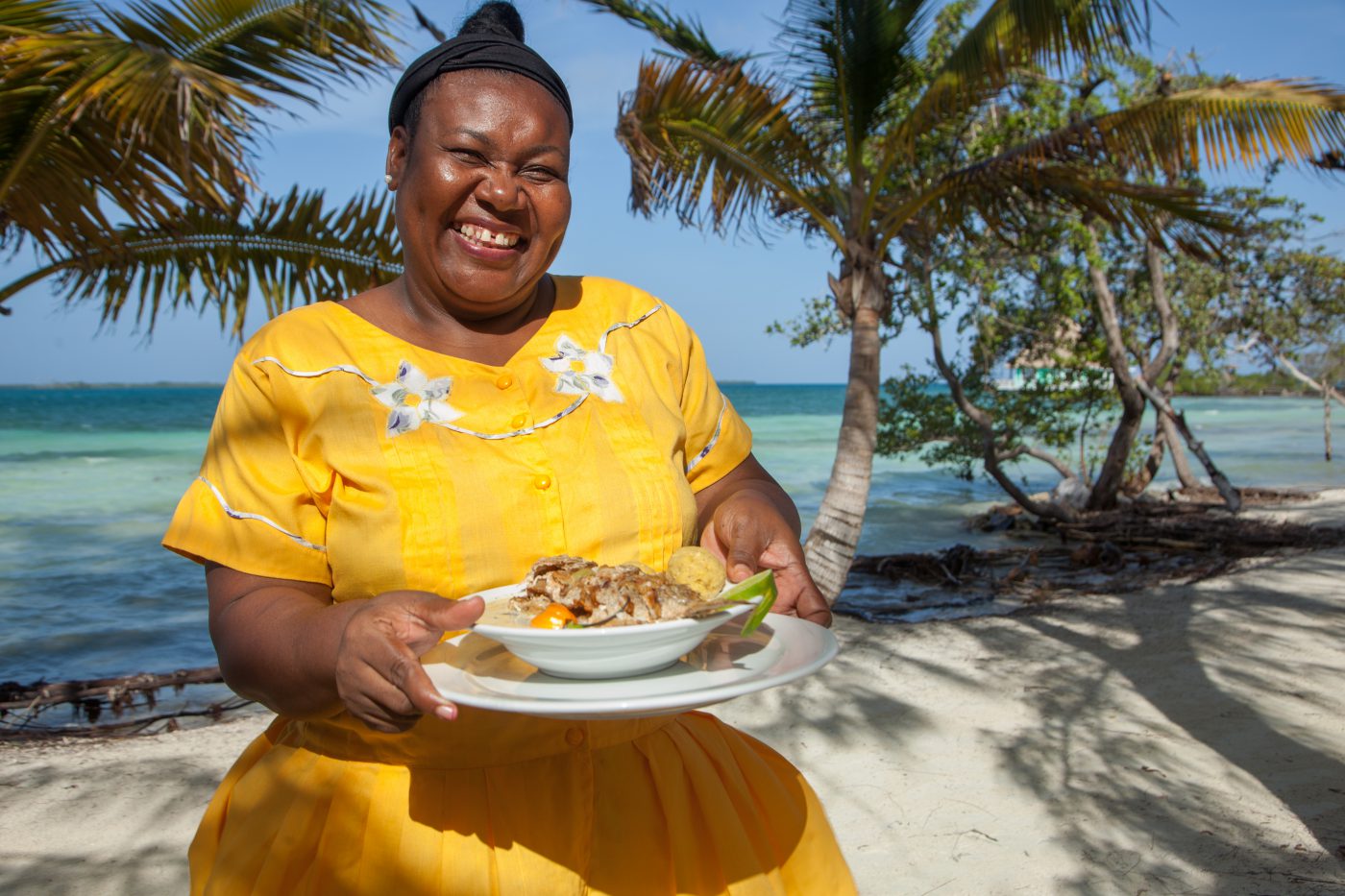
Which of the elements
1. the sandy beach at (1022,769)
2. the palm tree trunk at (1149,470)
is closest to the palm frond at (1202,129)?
the sandy beach at (1022,769)

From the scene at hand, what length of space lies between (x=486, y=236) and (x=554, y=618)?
69cm

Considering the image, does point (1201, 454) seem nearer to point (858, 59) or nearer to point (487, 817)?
point (858, 59)

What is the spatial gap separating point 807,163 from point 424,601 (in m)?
6.48

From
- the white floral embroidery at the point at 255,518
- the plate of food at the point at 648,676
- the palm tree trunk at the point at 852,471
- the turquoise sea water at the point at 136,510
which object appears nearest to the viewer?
the plate of food at the point at 648,676

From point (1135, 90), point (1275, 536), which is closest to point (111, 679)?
point (1275, 536)

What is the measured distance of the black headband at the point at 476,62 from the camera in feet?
5.12

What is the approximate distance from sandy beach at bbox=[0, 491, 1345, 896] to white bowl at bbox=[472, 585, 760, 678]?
2555mm

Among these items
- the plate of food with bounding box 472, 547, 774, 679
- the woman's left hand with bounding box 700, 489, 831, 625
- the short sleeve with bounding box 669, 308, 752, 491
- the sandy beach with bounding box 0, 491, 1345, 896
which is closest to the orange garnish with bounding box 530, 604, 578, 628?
the plate of food with bounding box 472, 547, 774, 679

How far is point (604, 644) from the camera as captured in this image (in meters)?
1.18

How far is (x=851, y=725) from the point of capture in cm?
489

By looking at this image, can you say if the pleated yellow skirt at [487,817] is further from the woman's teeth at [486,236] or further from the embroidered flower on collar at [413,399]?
the woman's teeth at [486,236]

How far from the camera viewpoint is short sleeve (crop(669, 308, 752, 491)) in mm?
1801

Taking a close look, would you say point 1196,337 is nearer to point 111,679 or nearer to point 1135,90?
point 1135,90

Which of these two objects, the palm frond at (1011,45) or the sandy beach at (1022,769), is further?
the palm frond at (1011,45)
